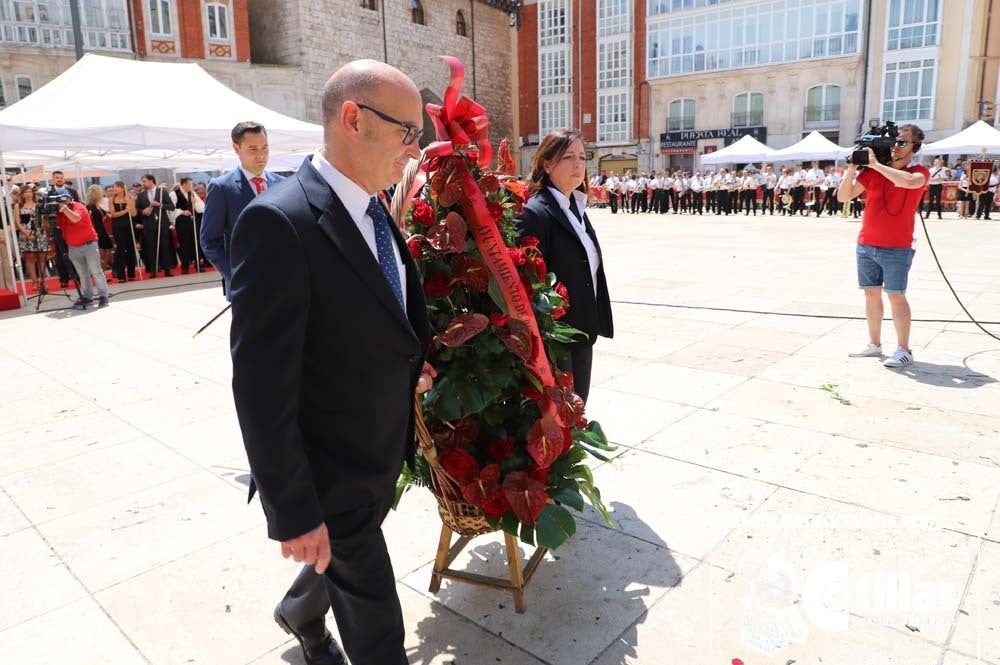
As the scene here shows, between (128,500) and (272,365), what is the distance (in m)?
2.69

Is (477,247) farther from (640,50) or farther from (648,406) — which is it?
(640,50)

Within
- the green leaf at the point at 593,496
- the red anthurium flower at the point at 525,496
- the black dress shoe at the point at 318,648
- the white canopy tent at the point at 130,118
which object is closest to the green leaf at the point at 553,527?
the red anthurium flower at the point at 525,496

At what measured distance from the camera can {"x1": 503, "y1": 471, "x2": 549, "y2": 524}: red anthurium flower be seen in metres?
2.39

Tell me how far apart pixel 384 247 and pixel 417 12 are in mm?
38731

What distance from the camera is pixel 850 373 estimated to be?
17.7 feet

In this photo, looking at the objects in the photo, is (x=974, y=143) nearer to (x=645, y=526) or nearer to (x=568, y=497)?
(x=645, y=526)

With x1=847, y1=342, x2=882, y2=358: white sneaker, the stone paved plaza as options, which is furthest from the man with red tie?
x1=847, y1=342, x2=882, y2=358: white sneaker

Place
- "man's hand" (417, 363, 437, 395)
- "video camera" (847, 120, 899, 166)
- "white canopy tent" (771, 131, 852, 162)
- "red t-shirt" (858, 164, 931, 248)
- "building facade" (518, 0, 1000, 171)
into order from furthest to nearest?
1. "building facade" (518, 0, 1000, 171)
2. "white canopy tent" (771, 131, 852, 162)
3. "red t-shirt" (858, 164, 931, 248)
4. "video camera" (847, 120, 899, 166)
5. "man's hand" (417, 363, 437, 395)

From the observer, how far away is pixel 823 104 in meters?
35.8

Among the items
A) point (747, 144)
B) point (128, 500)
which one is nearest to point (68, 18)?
point (747, 144)

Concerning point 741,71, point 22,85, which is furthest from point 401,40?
point 741,71

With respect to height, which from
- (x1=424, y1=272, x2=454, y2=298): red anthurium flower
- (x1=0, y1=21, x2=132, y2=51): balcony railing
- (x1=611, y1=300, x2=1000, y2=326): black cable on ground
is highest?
(x1=0, y1=21, x2=132, y2=51): balcony railing

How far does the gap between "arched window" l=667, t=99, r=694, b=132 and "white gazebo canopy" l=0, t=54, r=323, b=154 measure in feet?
104

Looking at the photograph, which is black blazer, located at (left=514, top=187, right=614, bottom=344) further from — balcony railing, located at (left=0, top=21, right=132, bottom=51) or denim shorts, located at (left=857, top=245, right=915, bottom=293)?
balcony railing, located at (left=0, top=21, right=132, bottom=51)
